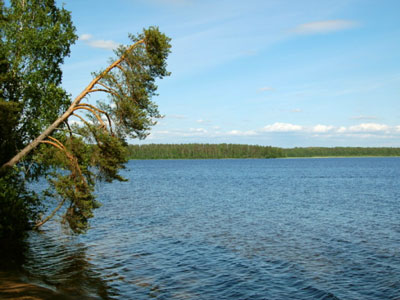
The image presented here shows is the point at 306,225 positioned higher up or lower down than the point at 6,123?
lower down

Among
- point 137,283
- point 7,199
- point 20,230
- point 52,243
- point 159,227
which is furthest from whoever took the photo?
point 159,227

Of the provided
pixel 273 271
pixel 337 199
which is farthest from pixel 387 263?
pixel 337 199

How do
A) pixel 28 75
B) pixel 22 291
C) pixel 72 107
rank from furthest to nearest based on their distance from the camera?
1. pixel 28 75
2. pixel 72 107
3. pixel 22 291

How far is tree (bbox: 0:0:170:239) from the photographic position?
1817 centimetres

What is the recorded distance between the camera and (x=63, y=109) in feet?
74.9

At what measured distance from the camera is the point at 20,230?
65.8ft

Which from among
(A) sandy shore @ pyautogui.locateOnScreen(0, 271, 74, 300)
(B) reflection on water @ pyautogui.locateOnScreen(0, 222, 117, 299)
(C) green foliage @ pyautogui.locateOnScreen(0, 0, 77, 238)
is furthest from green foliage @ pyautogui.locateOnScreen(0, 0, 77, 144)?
(A) sandy shore @ pyautogui.locateOnScreen(0, 271, 74, 300)

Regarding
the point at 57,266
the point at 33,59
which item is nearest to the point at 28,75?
the point at 33,59

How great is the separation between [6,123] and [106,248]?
10.8m

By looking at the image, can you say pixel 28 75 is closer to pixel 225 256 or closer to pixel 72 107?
pixel 72 107

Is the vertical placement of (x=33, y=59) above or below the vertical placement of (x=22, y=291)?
above

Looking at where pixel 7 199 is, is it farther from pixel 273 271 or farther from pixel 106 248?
pixel 273 271

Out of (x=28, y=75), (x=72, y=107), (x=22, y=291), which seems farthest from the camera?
(x=28, y=75)

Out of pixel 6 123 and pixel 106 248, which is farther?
Answer: pixel 106 248
